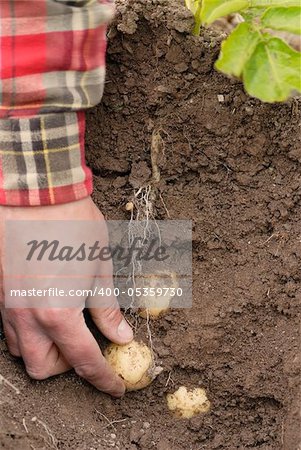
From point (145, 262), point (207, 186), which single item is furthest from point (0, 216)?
point (207, 186)

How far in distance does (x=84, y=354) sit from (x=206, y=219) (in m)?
0.49

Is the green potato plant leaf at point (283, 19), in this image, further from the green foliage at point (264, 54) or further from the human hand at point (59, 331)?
the human hand at point (59, 331)

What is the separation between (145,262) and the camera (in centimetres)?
194

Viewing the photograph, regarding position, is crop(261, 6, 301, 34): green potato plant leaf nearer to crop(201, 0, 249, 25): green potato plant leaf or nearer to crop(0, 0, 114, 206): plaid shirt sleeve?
crop(201, 0, 249, 25): green potato plant leaf

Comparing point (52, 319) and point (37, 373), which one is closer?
point (52, 319)

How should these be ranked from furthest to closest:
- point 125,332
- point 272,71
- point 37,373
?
point 125,332
point 37,373
point 272,71

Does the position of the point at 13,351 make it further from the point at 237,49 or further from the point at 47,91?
the point at 237,49

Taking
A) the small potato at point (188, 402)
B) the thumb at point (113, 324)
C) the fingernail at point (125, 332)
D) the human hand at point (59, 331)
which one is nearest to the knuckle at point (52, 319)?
the human hand at point (59, 331)

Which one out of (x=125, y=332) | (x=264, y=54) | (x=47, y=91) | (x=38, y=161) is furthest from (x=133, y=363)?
(x=264, y=54)

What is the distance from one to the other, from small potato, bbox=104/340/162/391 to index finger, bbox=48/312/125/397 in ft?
0.10

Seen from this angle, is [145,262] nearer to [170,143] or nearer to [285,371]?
[170,143]

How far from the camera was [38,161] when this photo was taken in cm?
165

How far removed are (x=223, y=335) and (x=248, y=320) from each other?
0.07m

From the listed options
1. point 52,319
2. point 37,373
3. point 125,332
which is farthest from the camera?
point 125,332
